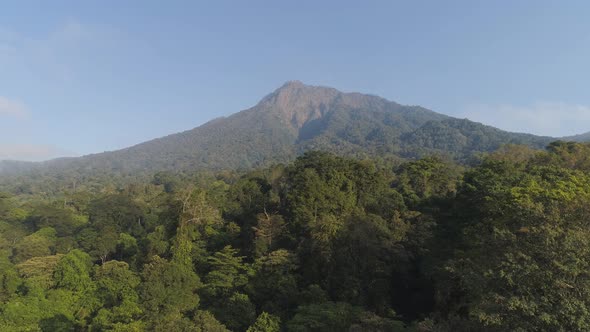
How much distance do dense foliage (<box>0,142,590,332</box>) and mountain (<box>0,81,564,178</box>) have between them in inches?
2900

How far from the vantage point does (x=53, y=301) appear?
16.7 metres

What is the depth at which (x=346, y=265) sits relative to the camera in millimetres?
15727

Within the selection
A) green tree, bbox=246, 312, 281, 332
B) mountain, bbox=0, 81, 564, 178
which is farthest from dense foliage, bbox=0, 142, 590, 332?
mountain, bbox=0, 81, 564, 178

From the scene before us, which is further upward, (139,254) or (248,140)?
(248,140)

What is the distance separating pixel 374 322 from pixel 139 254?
1789cm

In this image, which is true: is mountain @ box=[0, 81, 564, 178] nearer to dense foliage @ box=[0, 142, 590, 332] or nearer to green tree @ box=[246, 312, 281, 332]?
dense foliage @ box=[0, 142, 590, 332]

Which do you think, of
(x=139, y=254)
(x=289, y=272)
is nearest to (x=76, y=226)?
(x=139, y=254)

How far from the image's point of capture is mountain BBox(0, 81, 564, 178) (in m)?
106

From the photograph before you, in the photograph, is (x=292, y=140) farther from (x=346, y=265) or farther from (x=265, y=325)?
(x=265, y=325)

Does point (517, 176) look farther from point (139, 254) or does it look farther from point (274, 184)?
point (139, 254)

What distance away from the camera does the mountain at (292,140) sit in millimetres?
106394

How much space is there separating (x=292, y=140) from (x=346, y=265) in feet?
491

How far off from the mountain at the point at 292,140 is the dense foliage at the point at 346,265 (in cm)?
7365

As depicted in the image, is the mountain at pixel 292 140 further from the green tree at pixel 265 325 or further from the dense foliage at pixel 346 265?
the green tree at pixel 265 325
